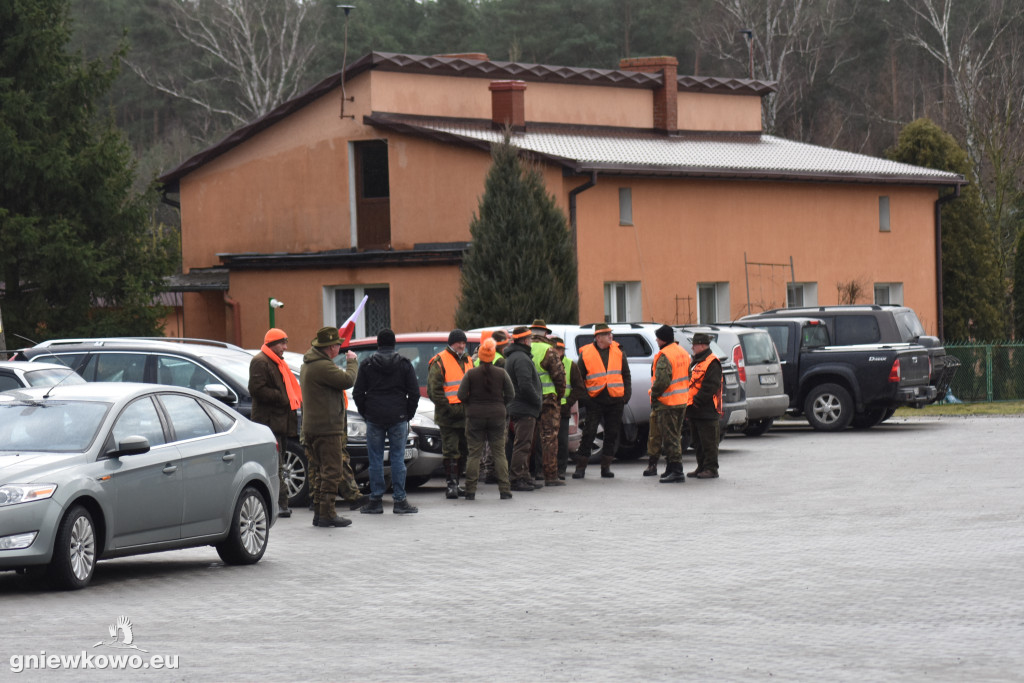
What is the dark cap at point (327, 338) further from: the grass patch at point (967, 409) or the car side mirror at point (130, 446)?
the grass patch at point (967, 409)

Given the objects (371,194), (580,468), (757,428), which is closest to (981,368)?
(757,428)

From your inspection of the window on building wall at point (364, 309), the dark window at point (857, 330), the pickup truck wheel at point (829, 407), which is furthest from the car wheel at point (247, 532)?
the window on building wall at point (364, 309)

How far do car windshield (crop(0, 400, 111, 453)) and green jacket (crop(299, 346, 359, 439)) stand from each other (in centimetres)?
356

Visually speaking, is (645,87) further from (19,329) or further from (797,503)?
(797,503)

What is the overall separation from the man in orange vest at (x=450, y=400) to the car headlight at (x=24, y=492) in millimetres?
7094

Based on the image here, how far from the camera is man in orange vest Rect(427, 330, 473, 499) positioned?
56.7 feet

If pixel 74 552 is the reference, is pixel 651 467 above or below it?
below

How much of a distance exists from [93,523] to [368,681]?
393cm

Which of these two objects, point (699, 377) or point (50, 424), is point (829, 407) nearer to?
point (699, 377)

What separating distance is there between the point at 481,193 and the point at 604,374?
14080 mm

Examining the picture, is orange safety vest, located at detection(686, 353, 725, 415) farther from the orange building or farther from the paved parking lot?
the orange building

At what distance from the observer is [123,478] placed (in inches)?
439

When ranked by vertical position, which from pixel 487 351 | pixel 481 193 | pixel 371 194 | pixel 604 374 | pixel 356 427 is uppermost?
pixel 371 194

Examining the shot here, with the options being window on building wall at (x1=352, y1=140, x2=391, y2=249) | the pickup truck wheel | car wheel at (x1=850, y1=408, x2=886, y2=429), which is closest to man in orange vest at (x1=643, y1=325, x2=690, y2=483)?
the pickup truck wheel
